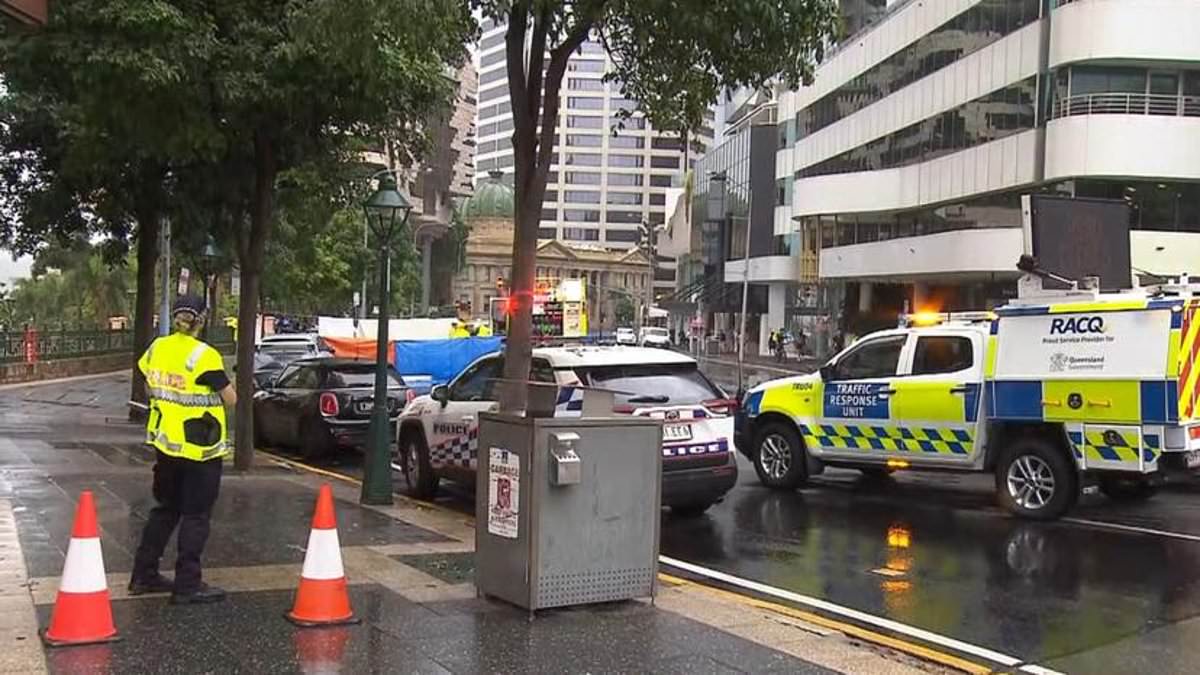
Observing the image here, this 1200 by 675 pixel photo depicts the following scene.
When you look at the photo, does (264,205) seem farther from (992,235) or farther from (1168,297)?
(992,235)

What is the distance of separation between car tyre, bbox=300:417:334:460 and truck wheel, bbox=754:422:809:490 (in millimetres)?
6174

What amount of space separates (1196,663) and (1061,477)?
16.6 feet

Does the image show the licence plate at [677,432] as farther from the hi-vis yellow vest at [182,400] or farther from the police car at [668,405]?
the hi-vis yellow vest at [182,400]

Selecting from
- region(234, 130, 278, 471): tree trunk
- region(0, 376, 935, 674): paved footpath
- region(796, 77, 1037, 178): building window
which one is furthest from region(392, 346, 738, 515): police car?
region(796, 77, 1037, 178): building window

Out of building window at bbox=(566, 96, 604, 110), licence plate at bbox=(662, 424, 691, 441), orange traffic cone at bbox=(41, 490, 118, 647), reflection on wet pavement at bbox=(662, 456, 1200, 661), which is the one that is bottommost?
reflection on wet pavement at bbox=(662, 456, 1200, 661)

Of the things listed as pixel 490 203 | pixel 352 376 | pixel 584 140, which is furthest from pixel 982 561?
pixel 584 140

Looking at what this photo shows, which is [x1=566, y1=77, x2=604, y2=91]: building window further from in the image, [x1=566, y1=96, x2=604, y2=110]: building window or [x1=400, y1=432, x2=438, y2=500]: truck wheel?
[x1=400, y1=432, x2=438, y2=500]: truck wheel

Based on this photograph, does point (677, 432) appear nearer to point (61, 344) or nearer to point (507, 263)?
point (61, 344)

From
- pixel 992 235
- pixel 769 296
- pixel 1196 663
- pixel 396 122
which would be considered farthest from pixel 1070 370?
pixel 769 296

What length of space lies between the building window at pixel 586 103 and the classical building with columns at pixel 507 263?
33.8 metres

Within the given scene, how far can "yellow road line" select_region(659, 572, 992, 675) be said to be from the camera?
6.20m

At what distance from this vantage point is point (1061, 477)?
1127 cm

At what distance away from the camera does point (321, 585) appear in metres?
6.23

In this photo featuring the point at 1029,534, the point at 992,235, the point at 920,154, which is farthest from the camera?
the point at 920,154
